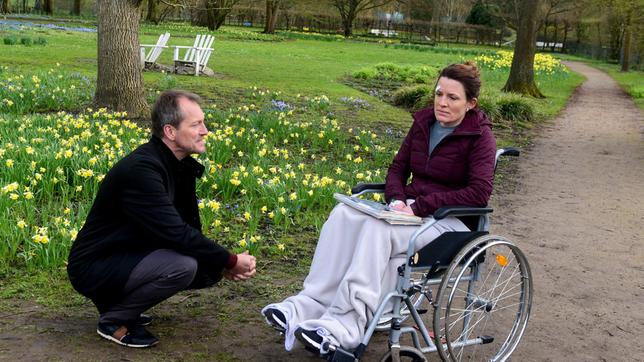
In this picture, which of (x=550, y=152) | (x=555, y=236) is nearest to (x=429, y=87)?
(x=550, y=152)

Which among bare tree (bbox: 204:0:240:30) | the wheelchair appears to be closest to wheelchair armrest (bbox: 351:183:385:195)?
the wheelchair

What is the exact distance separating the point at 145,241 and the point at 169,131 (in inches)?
21.7

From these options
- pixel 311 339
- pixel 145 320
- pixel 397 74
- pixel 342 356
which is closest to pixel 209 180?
pixel 145 320

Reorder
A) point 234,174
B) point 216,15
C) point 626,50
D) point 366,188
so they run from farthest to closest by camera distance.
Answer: point 216,15
point 626,50
point 234,174
point 366,188

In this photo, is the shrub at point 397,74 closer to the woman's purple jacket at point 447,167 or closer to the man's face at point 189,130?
the woman's purple jacket at point 447,167

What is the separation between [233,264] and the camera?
352 cm

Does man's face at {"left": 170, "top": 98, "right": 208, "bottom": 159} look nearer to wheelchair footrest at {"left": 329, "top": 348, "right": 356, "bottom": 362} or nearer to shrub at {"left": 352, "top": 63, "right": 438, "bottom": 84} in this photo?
wheelchair footrest at {"left": 329, "top": 348, "right": 356, "bottom": 362}

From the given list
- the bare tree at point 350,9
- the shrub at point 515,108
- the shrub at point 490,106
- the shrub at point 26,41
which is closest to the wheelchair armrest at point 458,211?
the shrub at point 490,106

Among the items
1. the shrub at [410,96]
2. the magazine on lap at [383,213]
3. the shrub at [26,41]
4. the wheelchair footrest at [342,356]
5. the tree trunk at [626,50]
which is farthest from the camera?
the tree trunk at [626,50]

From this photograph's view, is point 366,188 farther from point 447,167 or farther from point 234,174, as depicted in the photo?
point 234,174

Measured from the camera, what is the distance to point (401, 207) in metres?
3.72

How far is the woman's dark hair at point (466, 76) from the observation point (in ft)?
12.2

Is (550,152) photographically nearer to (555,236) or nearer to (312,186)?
(555,236)

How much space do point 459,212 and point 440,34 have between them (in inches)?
2559
